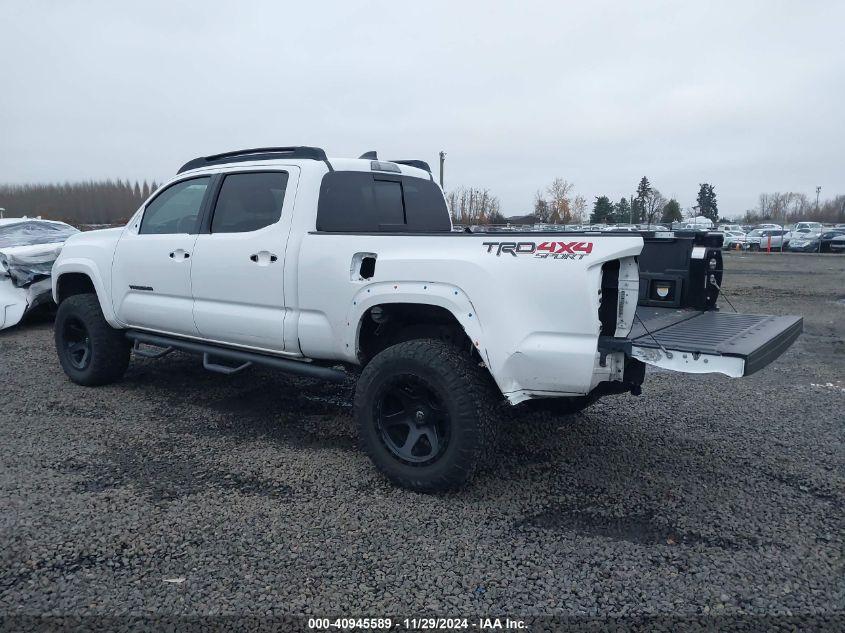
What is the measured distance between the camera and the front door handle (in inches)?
166

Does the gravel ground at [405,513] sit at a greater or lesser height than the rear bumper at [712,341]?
lesser

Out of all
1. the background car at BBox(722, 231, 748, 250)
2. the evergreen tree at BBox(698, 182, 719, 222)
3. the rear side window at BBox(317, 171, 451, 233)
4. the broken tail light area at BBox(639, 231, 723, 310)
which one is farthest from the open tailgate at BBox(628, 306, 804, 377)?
the evergreen tree at BBox(698, 182, 719, 222)

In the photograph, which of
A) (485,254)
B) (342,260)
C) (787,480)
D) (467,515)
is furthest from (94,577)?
(787,480)

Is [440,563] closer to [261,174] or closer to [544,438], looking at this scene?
[544,438]

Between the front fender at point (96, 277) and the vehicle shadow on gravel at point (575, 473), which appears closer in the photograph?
the vehicle shadow on gravel at point (575, 473)

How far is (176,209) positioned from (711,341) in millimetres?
4167

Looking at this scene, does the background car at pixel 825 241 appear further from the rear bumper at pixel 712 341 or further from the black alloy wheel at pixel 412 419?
the black alloy wheel at pixel 412 419

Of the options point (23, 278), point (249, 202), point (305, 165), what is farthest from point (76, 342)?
point (23, 278)

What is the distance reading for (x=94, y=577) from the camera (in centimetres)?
279

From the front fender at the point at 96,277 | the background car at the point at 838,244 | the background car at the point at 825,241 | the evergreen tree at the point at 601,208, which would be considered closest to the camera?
the front fender at the point at 96,277

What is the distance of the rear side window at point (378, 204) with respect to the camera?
430 cm

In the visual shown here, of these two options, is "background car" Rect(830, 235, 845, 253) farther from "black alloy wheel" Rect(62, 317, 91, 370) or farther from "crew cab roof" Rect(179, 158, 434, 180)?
"black alloy wheel" Rect(62, 317, 91, 370)

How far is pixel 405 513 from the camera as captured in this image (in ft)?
11.2

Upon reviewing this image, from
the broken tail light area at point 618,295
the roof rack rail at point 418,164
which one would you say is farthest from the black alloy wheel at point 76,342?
the broken tail light area at point 618,295
